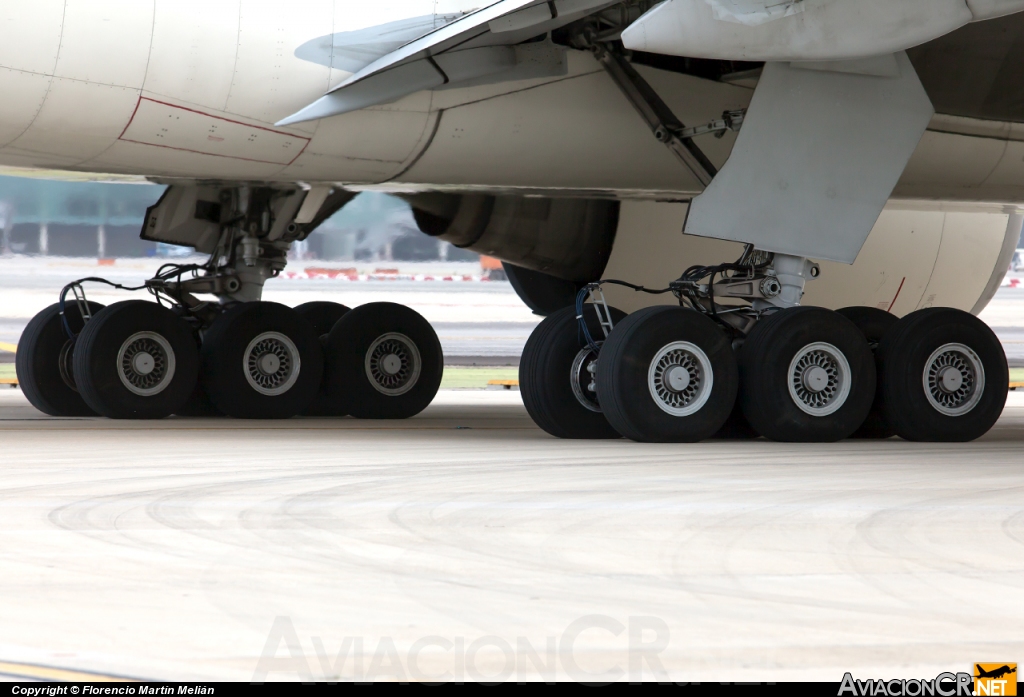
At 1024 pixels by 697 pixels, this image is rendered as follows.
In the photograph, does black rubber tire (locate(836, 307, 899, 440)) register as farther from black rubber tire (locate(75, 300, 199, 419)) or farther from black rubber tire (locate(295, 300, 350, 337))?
black rubber tire (locate(75, 300, 199, 419))

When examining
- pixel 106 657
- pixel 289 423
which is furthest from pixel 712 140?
pixel 106 657

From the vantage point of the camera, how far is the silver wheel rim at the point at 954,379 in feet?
30.7

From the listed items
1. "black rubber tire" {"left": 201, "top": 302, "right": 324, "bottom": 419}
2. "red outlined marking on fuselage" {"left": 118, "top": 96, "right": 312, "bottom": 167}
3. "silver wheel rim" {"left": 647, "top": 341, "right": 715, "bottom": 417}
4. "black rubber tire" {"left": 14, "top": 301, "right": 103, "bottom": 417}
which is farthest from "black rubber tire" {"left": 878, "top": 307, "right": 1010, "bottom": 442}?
"black rubber tire" {"left": 14, "top": 301, "right": 103, "bottom": 417}

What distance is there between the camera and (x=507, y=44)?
934 centimetres

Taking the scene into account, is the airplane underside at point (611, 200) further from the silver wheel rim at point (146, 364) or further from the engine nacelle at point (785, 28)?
the engine nacelle at point (785, 28)

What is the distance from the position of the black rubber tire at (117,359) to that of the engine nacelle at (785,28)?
4662 millimetres

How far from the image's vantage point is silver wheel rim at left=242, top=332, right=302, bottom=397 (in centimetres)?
1116

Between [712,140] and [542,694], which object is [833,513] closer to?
[542,694]

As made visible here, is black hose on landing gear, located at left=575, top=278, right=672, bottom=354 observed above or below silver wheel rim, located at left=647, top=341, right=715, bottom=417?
above

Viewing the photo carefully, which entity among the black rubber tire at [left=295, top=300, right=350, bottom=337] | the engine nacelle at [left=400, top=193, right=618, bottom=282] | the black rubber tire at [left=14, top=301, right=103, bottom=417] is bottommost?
the black rubber tire at [left=14, top=301, right=103, bottom=417]

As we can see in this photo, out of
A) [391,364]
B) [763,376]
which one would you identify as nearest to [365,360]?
[391,364]

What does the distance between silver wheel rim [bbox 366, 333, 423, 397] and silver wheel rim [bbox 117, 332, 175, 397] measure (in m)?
1.84

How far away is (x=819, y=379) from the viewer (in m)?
8.93

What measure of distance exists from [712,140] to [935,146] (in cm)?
188
